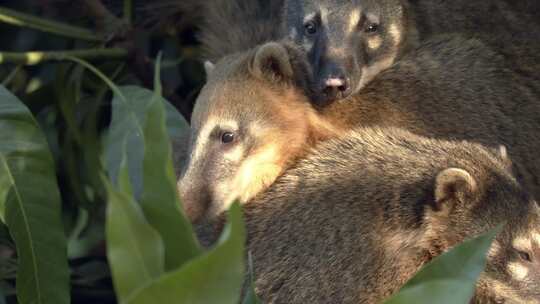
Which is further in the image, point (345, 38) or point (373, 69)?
point (373, 69)

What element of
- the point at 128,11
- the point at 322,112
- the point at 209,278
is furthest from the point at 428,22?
the point at 209,278

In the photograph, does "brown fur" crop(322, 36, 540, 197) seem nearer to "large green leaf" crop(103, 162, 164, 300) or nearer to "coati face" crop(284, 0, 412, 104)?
"coati face" crop(284, 0, 412, 104)

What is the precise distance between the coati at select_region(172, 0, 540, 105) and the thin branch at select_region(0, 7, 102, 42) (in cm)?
45

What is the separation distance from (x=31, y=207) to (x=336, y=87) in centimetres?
98

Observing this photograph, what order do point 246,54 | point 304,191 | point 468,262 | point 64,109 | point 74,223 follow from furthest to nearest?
point 74,223
point 64,109
point 246,54
point 304,191
point 468,262

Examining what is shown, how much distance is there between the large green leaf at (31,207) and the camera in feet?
10.8

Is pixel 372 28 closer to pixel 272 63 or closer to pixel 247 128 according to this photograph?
pixel 272 63

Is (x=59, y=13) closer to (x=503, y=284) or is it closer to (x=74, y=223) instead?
(x=74, y=223)

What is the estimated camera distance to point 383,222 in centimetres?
320

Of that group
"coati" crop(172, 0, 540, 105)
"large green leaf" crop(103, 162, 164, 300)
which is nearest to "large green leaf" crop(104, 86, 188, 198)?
"coati" crop(172, 0, 540, 105)

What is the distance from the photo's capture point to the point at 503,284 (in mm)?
3072

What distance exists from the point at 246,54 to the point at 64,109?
111 cm

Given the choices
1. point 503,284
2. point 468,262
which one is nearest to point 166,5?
point 503,284

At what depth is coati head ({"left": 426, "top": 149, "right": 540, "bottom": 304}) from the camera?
3064 mm
